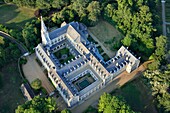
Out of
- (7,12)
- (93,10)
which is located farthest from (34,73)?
(7,12)

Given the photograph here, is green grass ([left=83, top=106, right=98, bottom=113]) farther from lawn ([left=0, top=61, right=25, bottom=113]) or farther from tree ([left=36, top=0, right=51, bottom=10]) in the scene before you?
tree ([left=36, top=0, right=51, bottom=10])

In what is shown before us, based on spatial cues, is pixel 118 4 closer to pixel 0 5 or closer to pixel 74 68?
pixel 74 68

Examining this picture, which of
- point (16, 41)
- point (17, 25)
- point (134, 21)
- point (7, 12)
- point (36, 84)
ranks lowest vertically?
point (36, 84)

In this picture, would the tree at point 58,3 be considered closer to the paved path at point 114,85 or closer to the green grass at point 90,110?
the paved path at point 114,85

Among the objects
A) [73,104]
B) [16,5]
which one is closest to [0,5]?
[16,5]

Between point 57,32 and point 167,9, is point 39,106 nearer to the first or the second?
point 57,32

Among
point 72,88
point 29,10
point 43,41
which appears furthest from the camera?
point 29,10

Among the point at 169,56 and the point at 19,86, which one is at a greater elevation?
the point at 19,86
